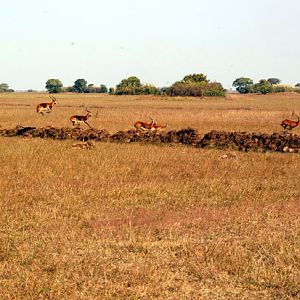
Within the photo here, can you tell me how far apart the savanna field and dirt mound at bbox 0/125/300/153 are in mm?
2346

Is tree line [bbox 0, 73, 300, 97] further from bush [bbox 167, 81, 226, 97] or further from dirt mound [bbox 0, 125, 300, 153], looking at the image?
dirt mound [bbox 0, 125, 300, 153]

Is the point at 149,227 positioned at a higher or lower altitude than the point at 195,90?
lower

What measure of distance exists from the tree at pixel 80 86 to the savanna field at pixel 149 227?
14680 cm

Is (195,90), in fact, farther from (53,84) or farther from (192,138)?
(53,84)

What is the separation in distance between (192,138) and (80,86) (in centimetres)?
14606

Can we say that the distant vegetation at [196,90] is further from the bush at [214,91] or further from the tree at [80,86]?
the tree at [80,86]

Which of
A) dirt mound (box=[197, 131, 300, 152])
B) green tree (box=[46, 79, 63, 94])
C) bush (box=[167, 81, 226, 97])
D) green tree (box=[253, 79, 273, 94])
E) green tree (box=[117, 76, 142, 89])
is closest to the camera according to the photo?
dirt mound (box=[197, 131, 300, 152])

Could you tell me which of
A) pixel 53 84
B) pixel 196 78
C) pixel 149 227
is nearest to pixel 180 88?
pixel 196 78

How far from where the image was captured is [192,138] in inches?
779

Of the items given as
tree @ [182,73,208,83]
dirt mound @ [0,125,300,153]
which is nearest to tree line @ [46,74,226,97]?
tree @ [182,73,208,83]

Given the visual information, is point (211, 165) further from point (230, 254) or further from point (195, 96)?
point (195, 96)

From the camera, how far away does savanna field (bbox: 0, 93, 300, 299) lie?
5758 millimetres

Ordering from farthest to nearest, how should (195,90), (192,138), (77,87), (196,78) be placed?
(77,87)
(196,78)
(195,90)
(192,138)

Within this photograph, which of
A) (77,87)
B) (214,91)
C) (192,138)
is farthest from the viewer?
(77,87)
